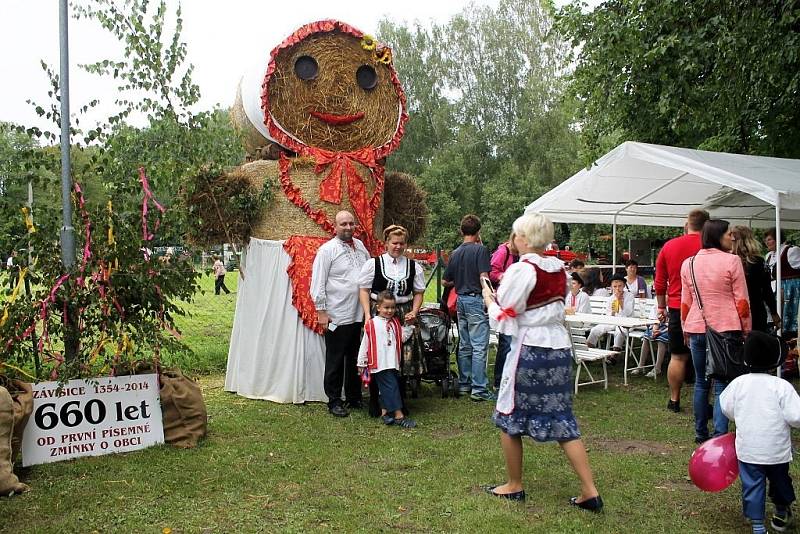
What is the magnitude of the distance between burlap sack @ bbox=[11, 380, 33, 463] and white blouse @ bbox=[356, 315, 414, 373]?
2491mm

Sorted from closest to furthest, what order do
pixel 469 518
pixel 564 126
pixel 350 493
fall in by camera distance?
pixel 469 518 < pixel 350 493 < pixel 564 126

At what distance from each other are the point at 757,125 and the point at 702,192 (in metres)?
1.52

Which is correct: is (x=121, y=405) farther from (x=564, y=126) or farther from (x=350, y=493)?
(x=564, y=126)

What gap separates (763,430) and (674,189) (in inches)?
331

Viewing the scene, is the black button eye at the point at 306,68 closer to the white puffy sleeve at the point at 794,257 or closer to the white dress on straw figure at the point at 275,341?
the white dress on straw figure at the point at 275,341

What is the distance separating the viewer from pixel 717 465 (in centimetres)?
395

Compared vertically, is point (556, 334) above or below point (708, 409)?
above

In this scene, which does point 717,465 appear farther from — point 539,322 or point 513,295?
point 513,295

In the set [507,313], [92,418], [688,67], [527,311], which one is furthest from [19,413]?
[688,67]

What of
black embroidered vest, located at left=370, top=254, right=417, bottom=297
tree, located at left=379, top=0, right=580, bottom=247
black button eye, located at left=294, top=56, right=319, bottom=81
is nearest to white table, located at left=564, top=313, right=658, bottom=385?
black embroidered vest, located at left=370, top=254, right=417, bottom=297

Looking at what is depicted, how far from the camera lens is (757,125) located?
1205 centimetres

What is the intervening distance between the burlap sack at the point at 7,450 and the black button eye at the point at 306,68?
12.5 ft

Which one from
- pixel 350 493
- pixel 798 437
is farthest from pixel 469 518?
pixel 798 437

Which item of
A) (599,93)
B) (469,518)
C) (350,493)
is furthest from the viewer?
(599,93)
